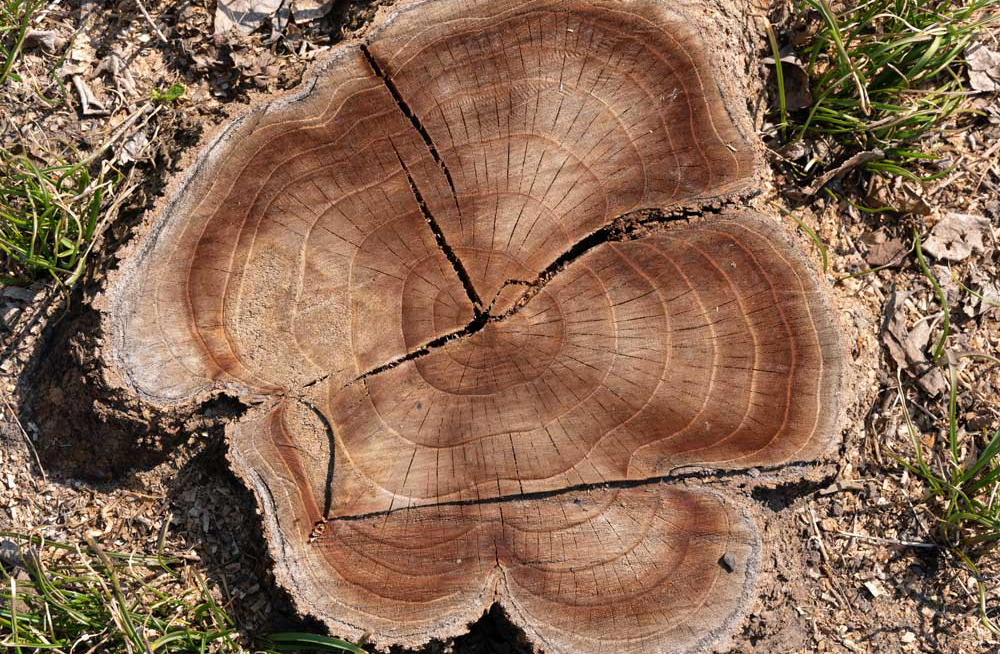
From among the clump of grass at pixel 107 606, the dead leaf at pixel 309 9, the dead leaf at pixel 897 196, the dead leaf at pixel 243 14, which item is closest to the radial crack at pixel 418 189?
the dead leaf at pixel 309 9

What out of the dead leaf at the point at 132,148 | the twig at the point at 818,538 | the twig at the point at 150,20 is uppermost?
the twig at the point at 150,20

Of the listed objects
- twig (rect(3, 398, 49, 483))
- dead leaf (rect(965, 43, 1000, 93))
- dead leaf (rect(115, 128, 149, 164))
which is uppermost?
dead leaf (rect(115, 128, 149, 164))

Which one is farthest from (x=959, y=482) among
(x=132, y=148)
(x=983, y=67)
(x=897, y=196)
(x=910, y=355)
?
(x=132, y=148)

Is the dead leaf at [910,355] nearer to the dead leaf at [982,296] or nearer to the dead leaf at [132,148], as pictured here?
the dead leaf at [982,296]

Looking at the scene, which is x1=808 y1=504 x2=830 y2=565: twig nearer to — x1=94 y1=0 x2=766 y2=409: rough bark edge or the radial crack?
x1=94 y1=0 x2=766 y2=409: rough bark edge

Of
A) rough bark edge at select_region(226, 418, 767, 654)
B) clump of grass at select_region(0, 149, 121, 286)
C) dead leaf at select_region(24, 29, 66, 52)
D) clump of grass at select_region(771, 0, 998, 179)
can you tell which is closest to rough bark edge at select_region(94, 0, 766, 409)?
rough bark edge at select_region(226, 418, 767, 654)

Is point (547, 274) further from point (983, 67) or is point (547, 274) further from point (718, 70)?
point (983, 67)

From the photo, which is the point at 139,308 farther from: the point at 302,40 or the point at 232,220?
the point at 302,40
